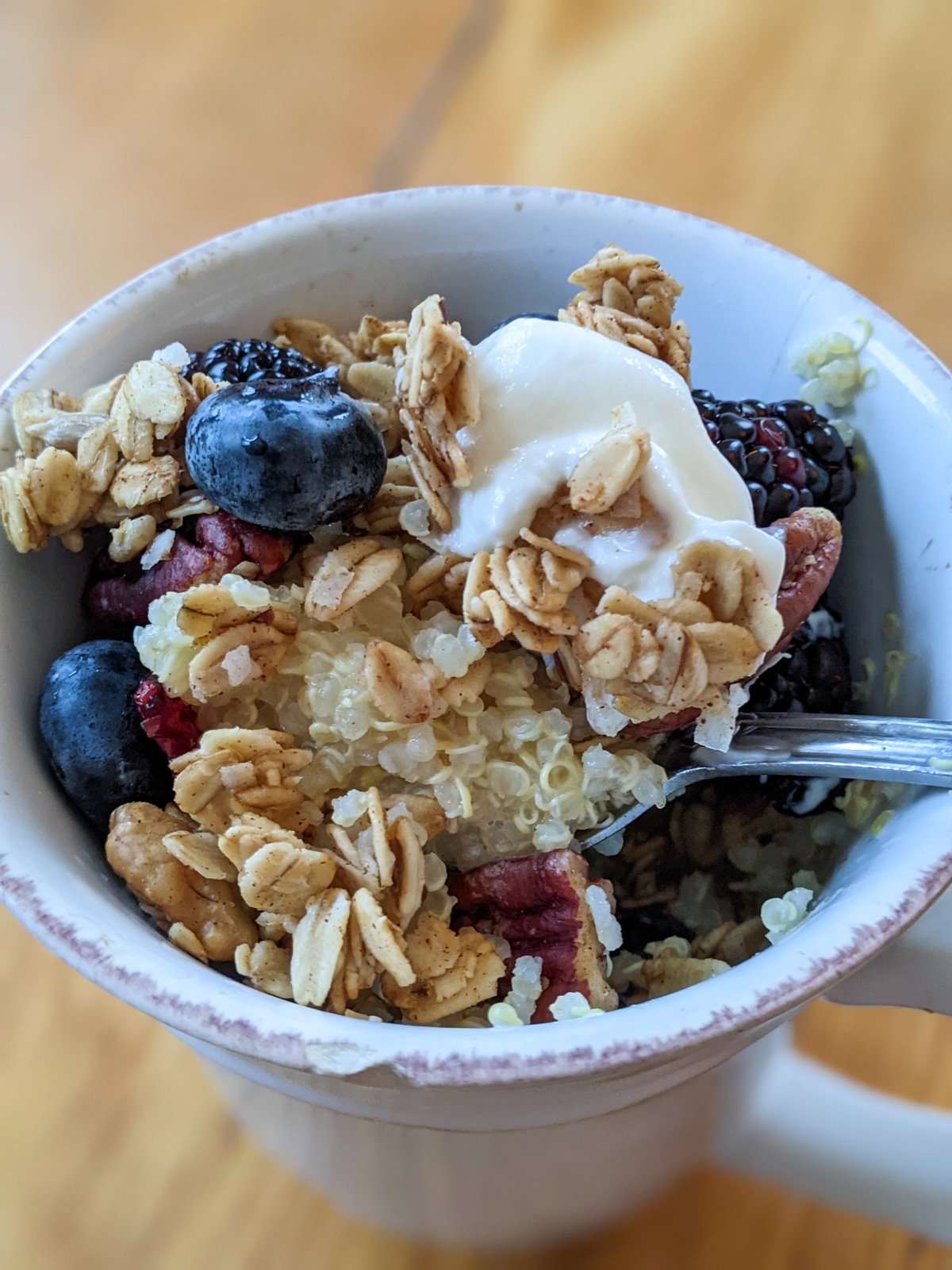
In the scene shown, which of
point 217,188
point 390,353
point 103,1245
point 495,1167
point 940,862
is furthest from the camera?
point 217,188

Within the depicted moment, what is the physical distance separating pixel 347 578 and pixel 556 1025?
0.27 m

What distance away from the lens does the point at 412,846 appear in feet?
1.87

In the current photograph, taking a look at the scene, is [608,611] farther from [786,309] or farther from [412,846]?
[786,309]

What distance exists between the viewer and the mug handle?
0.74 m

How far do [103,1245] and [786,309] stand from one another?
87cm

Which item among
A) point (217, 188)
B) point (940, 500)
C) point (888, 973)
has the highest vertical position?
point (940, 500)

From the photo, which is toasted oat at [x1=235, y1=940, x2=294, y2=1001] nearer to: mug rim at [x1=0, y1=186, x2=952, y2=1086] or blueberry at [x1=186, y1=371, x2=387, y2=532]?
mug rim at [x1=0, y1=186, x2=952, y2=1086]

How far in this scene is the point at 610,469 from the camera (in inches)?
22.1

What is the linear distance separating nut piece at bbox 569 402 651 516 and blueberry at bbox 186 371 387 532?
0.43ft

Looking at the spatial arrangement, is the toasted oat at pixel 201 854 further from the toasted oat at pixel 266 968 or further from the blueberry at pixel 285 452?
the blueberry at pixel 285 452

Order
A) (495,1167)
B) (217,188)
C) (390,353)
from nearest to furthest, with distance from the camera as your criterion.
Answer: (495,1167)
(390,353)
(217,188)

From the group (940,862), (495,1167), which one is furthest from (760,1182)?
(940,862)

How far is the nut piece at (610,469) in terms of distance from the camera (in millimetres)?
556

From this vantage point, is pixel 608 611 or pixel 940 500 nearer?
pixel 608 611
